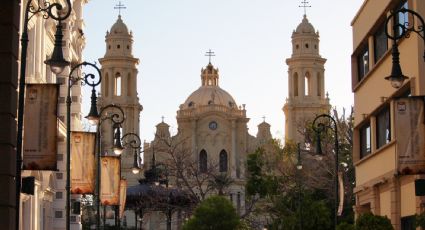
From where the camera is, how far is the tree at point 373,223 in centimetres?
2838

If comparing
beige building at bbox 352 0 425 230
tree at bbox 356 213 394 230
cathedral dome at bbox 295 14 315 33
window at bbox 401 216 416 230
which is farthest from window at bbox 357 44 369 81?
cathedral dome at bbox 295 14 315 33

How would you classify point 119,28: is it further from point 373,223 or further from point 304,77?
point 373,223

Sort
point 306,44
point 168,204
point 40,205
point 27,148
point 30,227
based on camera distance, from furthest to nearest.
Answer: point 306,44, point 168,204, point 40,205, point 30,227, point 27,148

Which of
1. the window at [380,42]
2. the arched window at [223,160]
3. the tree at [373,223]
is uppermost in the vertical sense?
the arched window at [223,160]

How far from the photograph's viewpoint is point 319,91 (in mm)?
116438

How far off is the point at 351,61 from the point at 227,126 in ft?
249

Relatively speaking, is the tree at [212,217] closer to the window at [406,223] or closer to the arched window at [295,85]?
the window at [406,223]

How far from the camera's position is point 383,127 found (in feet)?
116

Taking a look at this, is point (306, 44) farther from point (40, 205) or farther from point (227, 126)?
point (40, 205)

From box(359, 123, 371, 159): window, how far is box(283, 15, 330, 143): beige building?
2902 inches

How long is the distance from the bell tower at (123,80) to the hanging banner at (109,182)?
8029cm

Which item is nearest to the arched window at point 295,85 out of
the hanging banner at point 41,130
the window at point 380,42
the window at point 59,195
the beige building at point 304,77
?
the beige building at point 304,77

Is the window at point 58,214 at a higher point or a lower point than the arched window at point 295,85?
lower

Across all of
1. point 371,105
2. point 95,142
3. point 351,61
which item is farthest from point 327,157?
point 95,142
